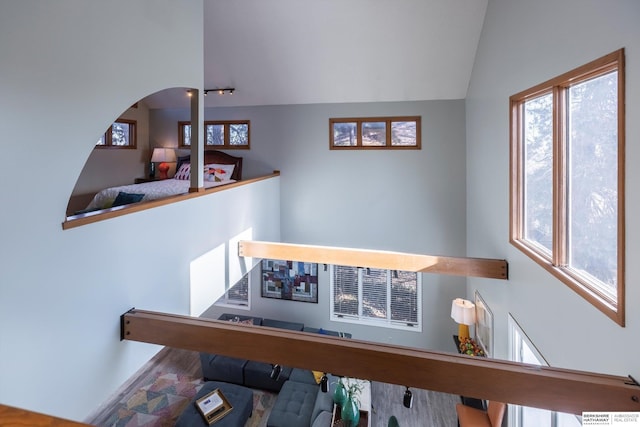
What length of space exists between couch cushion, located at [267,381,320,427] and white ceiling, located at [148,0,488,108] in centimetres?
520

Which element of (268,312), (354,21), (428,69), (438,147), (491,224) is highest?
(354,21)

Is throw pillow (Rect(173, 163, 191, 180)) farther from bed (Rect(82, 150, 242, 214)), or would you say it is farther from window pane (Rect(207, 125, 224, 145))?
window pane (Rect(207, 125, 224, 145))

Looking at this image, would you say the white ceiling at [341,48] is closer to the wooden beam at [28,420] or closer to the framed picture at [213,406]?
the wooden beam at [28,420]

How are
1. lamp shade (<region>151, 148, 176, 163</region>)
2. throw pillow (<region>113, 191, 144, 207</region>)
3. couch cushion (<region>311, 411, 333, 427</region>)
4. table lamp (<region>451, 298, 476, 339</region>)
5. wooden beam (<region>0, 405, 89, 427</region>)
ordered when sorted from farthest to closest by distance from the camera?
lamp shade (<region>151, 148, 176, 163</region>)
table lamp (<region>451, 298, 476, 339</region>)
couch cushion (<region>311, 411, 333, 427</region>)
throw pillow (<region>113, 191, 144, 207</region>)
wooden beam (<region>0, 405, 89, 427</region>)

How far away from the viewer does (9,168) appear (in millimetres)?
1811

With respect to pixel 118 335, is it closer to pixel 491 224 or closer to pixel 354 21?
pixel 491 224

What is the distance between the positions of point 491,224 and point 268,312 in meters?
4.87

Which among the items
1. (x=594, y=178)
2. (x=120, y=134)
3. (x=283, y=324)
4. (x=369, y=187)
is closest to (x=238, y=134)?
(x=120, y=134)

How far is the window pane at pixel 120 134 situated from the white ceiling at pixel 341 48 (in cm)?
127

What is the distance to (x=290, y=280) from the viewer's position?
7113mm

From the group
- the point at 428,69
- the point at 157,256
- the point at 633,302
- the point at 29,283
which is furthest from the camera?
the point at 428,69

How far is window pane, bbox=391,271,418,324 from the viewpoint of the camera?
6.46 m

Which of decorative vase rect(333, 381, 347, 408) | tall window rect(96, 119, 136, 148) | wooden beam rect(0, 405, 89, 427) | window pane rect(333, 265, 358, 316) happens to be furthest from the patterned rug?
wooden beam rect(0, 405, 89, 427)

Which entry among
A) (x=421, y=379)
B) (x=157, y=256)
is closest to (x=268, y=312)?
(x=157, y=256)
